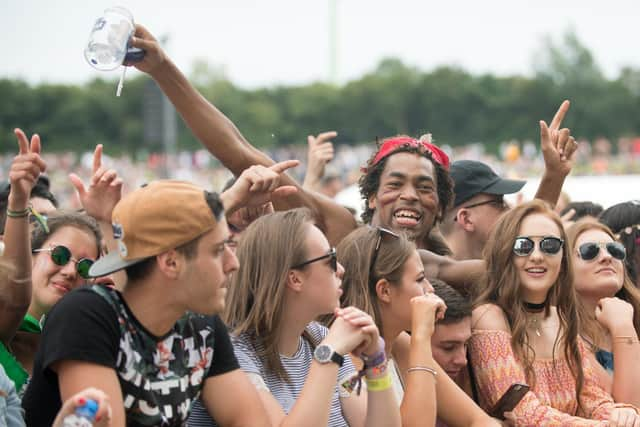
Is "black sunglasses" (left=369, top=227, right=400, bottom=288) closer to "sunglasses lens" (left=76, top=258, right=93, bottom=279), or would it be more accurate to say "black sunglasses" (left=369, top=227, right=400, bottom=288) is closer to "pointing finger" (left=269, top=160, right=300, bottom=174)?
"pointing finger" (left=269, top=160, right=300, bottom=174)

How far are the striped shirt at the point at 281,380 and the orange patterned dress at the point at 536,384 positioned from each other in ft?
2.78

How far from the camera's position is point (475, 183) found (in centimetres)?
618

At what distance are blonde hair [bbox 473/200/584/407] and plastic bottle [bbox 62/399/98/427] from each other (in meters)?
2.54

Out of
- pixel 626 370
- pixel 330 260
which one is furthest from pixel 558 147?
pixel 330 260

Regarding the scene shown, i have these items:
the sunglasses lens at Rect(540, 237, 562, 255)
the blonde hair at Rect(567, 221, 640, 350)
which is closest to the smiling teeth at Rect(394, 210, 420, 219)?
the sunglasses lens at Rect(540, 237, 562, 255)

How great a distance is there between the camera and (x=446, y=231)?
6.23m

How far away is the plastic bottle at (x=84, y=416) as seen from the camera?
2.71m

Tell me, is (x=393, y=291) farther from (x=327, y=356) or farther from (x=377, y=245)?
(x=327, y=356)

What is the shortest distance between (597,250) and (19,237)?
3.04 metres

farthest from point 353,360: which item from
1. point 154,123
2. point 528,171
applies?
point 528,171

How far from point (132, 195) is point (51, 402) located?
0.70 metres

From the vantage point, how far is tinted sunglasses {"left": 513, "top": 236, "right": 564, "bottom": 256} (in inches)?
194

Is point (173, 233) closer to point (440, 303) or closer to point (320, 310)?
point (320, 310)

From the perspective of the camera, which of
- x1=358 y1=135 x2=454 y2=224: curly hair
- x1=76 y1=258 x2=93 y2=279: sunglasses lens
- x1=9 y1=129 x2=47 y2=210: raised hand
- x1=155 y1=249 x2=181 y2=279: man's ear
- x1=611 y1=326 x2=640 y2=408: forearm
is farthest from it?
x1=358 y1=135 x2=454 y2=224: curly hair
